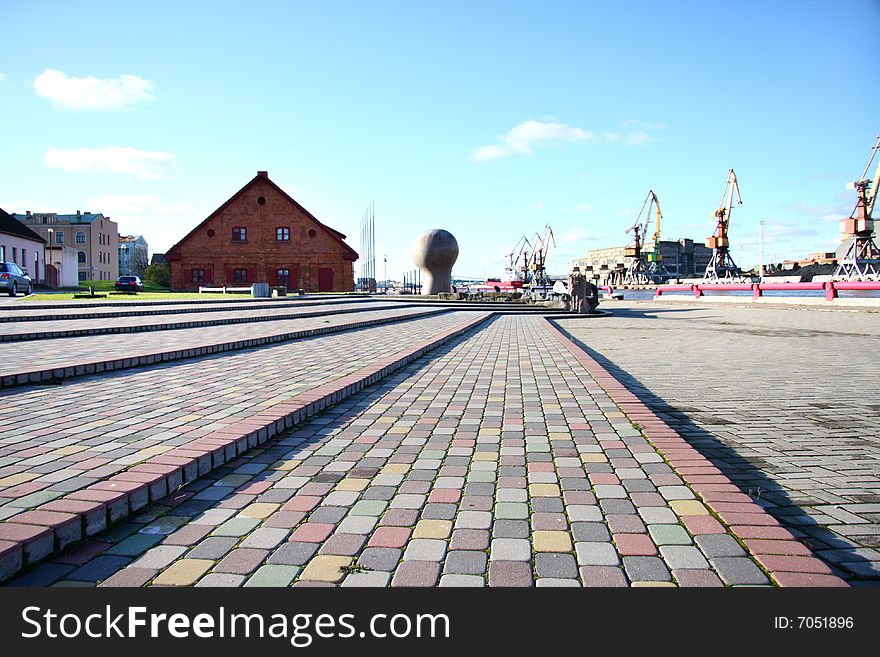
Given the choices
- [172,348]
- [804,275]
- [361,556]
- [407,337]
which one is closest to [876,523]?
[361,556]

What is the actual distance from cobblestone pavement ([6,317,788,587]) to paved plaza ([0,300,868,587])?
1 cm

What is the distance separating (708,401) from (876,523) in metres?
3.31

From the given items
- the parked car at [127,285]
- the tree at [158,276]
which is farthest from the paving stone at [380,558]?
the tree at [158,276]

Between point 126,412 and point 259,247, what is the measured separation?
4440 centimetres

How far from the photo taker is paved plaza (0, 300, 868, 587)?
7.89 ft

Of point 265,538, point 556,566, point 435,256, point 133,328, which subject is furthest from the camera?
point 435,256

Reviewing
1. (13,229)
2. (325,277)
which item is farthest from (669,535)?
(13,229)

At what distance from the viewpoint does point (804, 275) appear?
375 ft

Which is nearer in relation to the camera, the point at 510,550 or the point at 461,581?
the point at 461,581

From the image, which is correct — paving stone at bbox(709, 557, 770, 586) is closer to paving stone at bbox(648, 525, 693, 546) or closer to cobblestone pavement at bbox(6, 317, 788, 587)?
cobblestone pavement at bbox(6, 317, 788, 587)

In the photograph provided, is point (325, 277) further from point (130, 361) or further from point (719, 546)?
point (719, 546)

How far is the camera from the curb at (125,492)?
7.93ft

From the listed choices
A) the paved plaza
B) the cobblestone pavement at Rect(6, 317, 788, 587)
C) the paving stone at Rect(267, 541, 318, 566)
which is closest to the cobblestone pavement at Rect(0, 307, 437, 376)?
the paved plaza

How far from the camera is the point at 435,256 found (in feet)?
127
